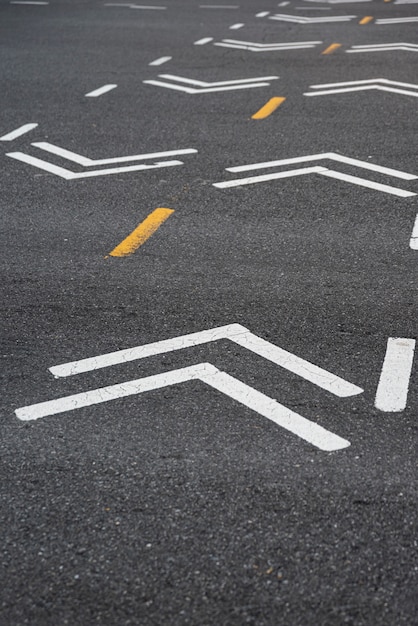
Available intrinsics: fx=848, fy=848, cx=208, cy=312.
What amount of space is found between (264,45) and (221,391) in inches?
482

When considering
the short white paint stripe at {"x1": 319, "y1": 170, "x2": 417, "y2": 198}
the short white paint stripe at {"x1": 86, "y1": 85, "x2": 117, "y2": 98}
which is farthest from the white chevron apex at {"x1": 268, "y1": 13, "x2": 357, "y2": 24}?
the short white paint stripe at {"x1": 319, "y1": 170, "x2": 417, "y2": 198}

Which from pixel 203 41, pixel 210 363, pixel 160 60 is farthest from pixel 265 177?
pixel 203 41

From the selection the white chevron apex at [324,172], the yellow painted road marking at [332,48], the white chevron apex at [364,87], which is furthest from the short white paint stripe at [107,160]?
the yellow painted road marking at [332,48]

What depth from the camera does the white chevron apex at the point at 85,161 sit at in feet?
29.3

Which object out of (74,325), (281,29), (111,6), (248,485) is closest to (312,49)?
(281,29)

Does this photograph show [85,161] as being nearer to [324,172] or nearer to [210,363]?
[324,172]

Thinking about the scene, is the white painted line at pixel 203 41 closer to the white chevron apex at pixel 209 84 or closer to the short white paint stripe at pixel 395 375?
the white chevron apex at pixel 209 84

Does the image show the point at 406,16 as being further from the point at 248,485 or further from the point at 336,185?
the point at 248,485

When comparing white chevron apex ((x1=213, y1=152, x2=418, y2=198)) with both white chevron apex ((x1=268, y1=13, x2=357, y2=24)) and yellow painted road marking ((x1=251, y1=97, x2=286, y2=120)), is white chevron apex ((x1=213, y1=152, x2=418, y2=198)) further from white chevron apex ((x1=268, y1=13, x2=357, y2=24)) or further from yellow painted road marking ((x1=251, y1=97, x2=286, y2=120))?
white chevron apex ((x1=268, y1=13, x2=357, y2=24))

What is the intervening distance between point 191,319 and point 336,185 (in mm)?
3145

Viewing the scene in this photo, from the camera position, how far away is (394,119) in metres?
10.6

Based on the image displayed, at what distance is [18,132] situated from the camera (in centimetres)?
1049

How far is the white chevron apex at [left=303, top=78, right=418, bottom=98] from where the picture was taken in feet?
39.3

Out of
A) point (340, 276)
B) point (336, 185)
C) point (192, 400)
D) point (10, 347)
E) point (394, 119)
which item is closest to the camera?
point (192, 400)
